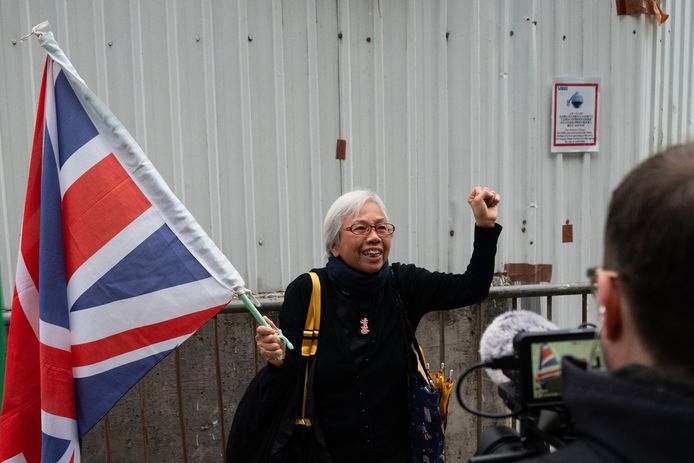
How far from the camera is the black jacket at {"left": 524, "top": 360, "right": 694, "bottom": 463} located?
0.91 meters

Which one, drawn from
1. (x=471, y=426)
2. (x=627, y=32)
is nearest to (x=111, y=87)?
(x=471, y=426)

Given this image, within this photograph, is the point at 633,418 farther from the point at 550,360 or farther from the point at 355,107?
the point at 355,107

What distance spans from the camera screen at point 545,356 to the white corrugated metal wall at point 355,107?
310 cm

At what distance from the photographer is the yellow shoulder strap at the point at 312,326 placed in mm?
2740

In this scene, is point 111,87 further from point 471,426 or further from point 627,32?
point 627,32

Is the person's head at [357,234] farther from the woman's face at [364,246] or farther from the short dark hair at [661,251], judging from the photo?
the short dark hair at [661,251]

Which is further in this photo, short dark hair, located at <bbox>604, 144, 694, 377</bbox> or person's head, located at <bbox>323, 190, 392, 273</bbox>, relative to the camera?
person's head, located at <bbox>323, 190, 392, 273</bbox>

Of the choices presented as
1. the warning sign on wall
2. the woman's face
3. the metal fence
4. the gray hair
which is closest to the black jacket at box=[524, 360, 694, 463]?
the woman's face

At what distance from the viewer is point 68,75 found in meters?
2.44

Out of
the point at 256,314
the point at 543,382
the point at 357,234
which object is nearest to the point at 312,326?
the point at 256,314

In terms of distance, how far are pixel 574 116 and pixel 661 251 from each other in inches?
157

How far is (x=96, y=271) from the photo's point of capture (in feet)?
8.09

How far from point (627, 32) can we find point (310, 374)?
3.70 metres

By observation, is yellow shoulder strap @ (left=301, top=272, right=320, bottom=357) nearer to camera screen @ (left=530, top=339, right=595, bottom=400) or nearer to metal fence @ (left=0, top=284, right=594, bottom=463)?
metal fence @ (left=0, top=284, right=594, bottom=463)
